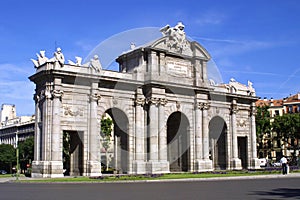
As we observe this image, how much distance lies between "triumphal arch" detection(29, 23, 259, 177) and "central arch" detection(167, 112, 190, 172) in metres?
0.13

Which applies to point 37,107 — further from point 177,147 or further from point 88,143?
point 177,147

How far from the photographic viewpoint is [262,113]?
90875 millimetres

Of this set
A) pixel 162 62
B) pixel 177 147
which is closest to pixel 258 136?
pixel 177 147

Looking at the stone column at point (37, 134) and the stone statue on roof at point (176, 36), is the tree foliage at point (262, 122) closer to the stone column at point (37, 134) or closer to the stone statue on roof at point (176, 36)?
the stone statue on roof at point (176, 36)

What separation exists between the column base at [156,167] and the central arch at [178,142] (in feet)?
18.0

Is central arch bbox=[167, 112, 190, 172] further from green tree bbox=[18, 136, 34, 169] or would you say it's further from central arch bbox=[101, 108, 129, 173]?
green tree bbox=[18, 136, 34, 169]

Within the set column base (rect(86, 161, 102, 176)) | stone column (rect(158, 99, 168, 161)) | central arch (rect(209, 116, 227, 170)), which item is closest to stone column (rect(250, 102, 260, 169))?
central arch (rect(209, 116, 227, 170))

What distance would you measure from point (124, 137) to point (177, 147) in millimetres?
8526

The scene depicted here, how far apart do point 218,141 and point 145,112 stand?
15.2 meters

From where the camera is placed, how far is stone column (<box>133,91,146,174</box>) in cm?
4819

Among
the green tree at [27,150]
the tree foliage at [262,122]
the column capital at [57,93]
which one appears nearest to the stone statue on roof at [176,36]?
the column capital at [57,93]

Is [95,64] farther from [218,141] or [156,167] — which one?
[218,141]

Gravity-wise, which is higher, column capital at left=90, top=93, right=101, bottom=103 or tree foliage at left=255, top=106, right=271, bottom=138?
column capital at left=90, top=93, right=101, bottom=103

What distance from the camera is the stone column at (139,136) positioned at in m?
48.2
